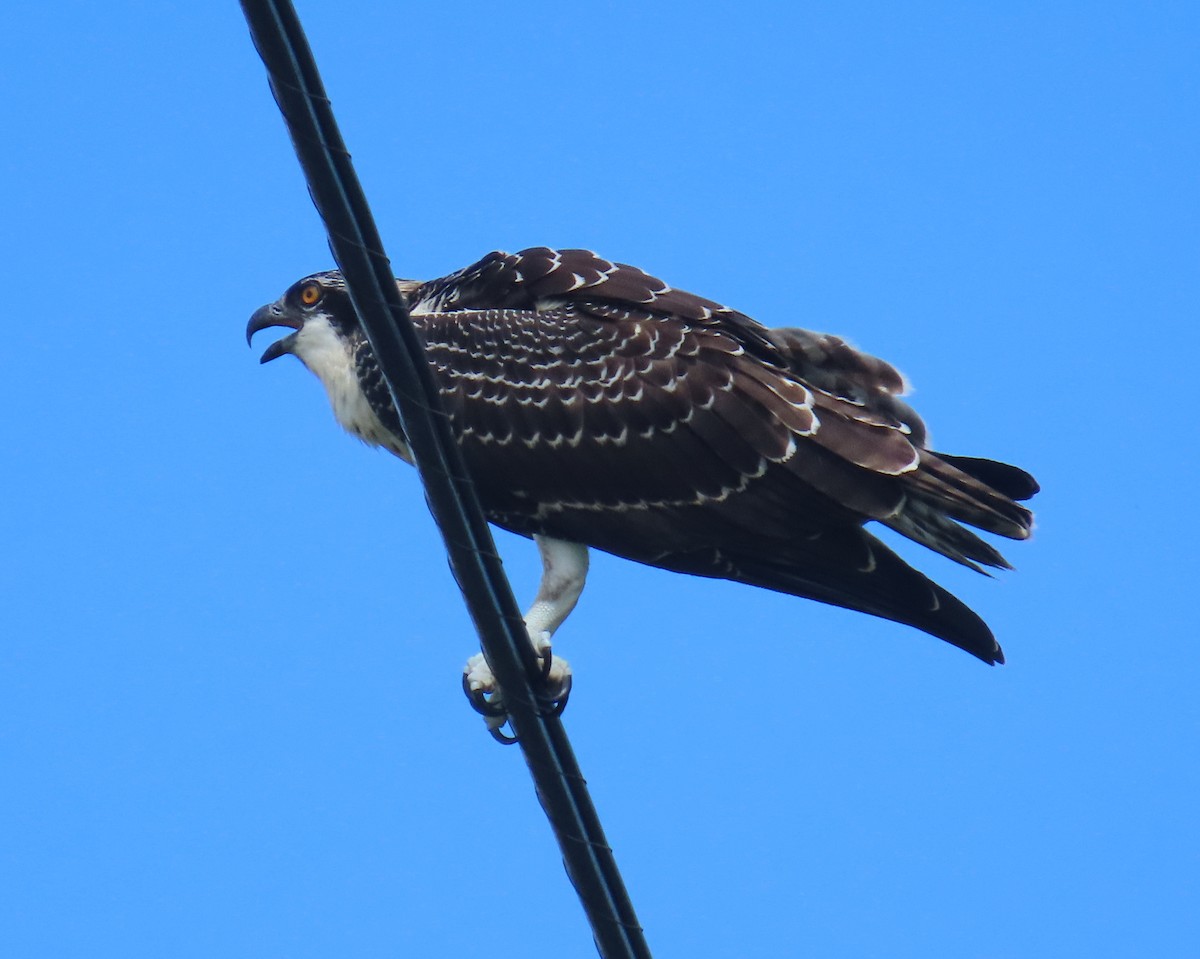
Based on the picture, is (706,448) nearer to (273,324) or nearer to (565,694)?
(565,694)

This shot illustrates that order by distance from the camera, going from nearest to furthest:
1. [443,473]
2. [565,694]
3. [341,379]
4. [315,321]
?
[443,473] < [565,694] < [341,379] < [315,321]

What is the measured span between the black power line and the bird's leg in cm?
93

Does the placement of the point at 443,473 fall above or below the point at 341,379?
below

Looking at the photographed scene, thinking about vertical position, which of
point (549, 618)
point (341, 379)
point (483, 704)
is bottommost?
point (483, 704)

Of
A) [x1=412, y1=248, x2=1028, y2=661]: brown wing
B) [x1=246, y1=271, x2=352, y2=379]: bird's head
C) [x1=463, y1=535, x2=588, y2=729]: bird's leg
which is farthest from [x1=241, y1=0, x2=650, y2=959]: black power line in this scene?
[x1=246, y1=271, x2=352, y2=379]: bird's head

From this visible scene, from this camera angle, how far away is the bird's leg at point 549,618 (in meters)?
6.57

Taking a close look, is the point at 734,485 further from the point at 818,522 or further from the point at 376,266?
the point at 376,266

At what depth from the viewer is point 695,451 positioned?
697 cm

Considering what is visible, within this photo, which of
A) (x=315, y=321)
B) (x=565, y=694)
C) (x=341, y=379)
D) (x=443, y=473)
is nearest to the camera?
(x=443, y=473)

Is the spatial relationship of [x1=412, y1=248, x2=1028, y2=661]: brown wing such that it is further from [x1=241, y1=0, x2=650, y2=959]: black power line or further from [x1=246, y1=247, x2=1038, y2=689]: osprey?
[x1=241, y1=0, x2=650, y2=959]: black power line

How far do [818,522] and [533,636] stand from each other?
4.16ft

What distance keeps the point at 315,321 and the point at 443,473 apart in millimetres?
3679

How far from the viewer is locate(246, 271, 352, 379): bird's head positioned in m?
7.89

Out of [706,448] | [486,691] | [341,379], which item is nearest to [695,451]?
[706,448]
